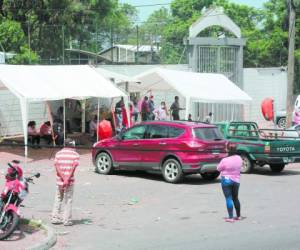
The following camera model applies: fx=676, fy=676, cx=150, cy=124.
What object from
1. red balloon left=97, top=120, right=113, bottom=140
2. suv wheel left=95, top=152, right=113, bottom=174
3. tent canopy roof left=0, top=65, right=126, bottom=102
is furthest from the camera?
red balloon left=97, top=120, right=113, bottom=140

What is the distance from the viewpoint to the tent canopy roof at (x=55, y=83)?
22.9 m

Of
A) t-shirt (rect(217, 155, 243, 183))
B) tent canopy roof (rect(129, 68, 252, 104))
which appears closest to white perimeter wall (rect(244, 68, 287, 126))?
tent canopy roof (rect(129, 68, 252, 104))

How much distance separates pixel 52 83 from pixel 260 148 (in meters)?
8.50

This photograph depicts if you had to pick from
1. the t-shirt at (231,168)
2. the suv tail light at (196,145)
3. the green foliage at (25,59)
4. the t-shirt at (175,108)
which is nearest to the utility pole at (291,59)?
the t-shirt at (175,108)

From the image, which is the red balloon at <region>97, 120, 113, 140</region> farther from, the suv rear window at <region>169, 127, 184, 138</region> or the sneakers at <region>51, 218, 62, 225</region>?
the sneakers at <region>51, 218, 62, 225</region>

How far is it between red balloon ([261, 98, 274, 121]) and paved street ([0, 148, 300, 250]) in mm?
17793

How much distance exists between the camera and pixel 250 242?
10.7 metres

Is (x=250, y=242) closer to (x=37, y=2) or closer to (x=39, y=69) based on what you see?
(x=39, y=69)

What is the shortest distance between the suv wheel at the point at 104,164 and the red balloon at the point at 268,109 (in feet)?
65.4

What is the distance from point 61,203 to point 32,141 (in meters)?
13.7

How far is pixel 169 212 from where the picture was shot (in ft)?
45.6

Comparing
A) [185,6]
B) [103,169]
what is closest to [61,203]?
[103,169]

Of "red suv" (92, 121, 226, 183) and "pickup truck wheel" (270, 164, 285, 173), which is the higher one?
"red suv" (92, 121, 226, 183)

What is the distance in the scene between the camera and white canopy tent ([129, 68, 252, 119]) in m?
27.4
